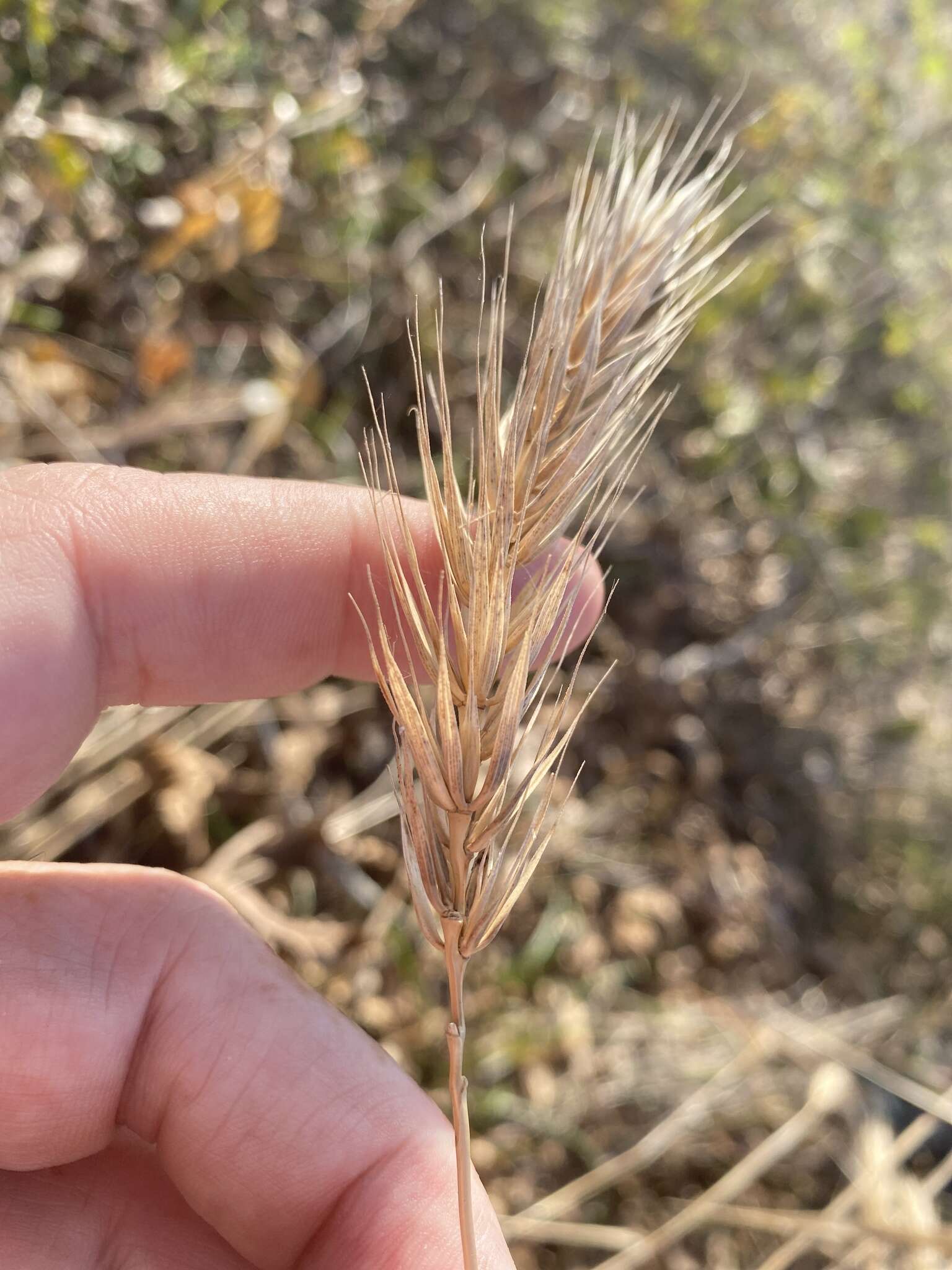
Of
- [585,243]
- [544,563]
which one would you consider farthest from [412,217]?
[544,563]

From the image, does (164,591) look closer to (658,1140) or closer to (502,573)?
(502,573)

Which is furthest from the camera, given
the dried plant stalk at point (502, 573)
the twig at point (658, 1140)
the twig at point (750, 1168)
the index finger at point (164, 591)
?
the twig at point (658, 1140)

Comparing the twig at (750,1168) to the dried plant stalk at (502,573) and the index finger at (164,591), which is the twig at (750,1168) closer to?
the dried plant stalk at (502,573)

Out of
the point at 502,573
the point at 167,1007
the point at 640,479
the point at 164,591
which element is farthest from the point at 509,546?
the point at 640,479

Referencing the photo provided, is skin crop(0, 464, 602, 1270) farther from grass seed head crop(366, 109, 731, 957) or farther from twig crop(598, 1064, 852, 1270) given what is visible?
twig crop(598, 1064, 852, 1270)

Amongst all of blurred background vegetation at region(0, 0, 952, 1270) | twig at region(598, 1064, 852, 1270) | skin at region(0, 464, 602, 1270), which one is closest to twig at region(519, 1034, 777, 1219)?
blurred background vegetation at region(0, 0, 952, 1270)

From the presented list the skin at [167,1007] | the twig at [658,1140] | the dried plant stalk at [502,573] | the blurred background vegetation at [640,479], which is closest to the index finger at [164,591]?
the skin at [167,1007]
